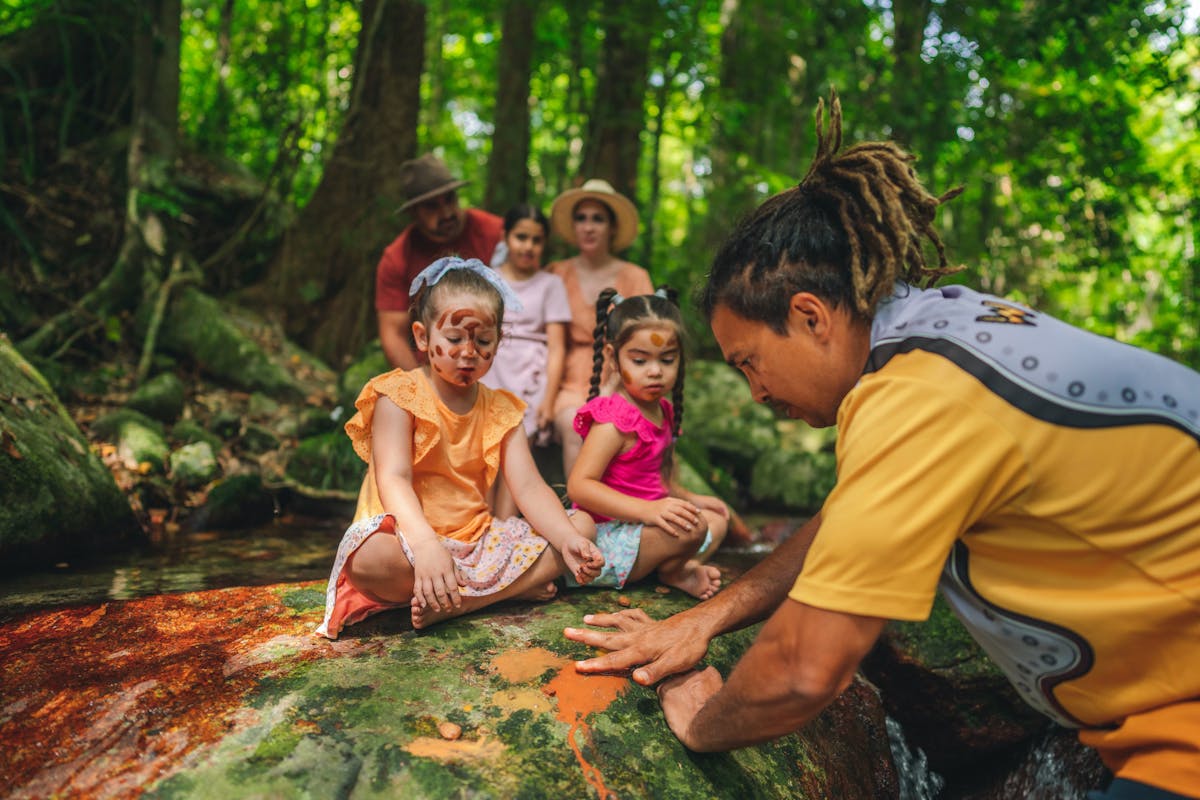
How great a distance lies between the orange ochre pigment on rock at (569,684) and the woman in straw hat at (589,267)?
2.62 m

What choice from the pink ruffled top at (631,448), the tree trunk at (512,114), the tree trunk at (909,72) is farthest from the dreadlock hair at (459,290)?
the tree trunk at (512,114)

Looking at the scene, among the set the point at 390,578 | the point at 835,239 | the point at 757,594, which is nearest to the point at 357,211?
the point at 390,578

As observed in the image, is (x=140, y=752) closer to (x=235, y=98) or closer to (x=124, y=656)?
(x=124, y=656)

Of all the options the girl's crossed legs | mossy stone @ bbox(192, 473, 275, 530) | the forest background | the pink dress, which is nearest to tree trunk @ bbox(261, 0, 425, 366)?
the forest background

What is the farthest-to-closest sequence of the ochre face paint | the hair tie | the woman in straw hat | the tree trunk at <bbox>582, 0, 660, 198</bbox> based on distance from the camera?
the tree trunk at <bbox>582, 0, 660, 198</bbox> → the woman in straw hat → the hair tie → the ochre face paint

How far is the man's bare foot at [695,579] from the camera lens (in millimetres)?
3152

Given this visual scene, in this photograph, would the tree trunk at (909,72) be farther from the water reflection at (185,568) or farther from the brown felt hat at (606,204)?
the water reflection at (185,568)

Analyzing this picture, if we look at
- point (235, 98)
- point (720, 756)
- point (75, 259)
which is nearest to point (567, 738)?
point (720, 756)

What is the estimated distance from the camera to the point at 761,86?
32.4 feet

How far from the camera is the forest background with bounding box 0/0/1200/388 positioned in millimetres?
6820

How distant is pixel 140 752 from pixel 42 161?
7260 mm

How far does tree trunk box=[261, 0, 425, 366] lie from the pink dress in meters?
3.22

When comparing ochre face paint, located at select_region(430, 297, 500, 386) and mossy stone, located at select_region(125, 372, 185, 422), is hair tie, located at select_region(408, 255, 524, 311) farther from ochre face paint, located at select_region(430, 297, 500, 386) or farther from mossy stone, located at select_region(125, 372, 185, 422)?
mossy stone, located at select_region(125, 372, 185, 422)

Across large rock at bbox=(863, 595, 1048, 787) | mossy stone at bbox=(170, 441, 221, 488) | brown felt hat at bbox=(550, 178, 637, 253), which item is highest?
brown felt hat at bbox=(550, 178, 637, 253)
